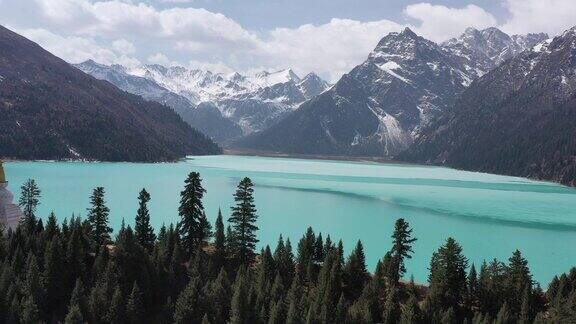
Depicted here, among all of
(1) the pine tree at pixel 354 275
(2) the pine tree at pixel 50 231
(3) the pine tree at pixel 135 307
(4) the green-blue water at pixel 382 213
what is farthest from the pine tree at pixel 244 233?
(2) the pine tree at pixel 50 231

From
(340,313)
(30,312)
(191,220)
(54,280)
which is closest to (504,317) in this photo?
(340,313)

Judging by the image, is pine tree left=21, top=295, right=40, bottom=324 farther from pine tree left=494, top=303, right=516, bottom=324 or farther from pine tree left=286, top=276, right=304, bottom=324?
pine tree left=494, top=303, right=516, bottom=324

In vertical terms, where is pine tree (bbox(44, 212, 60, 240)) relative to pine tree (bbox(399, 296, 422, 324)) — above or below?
above

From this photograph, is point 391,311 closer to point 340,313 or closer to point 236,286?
point 340,313

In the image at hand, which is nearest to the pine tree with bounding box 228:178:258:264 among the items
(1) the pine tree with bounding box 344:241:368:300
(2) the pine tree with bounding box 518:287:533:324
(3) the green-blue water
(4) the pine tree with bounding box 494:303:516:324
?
(1) the pine tree with bounding box 344:241:368:300

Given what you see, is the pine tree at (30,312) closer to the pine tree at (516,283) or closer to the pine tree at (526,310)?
the pine tree at (526,310)
